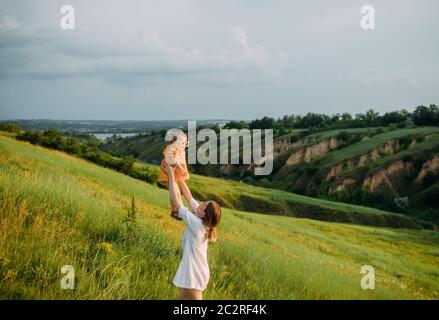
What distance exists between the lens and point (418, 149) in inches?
4195

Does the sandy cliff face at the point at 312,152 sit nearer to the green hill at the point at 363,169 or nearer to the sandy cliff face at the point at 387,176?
the green hill at the point at 363,169

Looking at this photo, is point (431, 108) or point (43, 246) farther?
point (431, 108)

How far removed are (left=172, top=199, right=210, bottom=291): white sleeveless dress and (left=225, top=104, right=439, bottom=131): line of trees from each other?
141 meters

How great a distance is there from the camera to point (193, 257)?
6.91m

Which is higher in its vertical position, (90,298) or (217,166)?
(90,298)

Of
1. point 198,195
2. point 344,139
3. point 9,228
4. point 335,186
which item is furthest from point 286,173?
point 9,228

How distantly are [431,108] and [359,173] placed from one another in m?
45.0

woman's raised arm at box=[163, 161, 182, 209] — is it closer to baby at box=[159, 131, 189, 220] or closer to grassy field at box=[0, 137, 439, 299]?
baby at box=[159, 131, 189, 220]

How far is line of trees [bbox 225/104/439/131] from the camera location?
136 metres

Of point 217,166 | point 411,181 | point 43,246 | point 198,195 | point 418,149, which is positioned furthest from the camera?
point 217,166

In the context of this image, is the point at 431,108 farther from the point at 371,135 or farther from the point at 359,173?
the point at 359,173

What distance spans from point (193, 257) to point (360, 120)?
16526cm

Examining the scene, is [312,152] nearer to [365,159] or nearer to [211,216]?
[365,159]

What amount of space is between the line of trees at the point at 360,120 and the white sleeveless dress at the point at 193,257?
140595 millimetres
